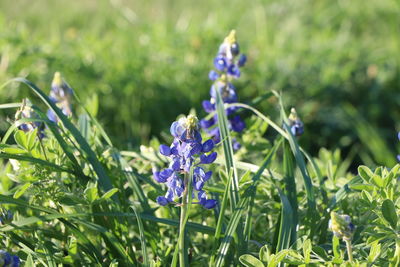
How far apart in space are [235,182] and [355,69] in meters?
2.88

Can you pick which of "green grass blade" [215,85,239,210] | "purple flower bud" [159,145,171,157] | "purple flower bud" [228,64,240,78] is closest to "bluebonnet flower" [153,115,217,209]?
"purple flower bud" [159,145,171,157]

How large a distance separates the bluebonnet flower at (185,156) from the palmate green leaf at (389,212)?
48cm

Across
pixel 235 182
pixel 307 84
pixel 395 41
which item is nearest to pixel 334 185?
pixel 235 182

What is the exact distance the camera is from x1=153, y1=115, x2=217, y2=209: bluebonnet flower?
1.67 metres

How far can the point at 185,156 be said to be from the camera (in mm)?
1686

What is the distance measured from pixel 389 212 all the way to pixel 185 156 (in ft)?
1.92

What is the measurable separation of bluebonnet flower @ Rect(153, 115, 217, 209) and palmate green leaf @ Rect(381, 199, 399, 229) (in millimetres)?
482

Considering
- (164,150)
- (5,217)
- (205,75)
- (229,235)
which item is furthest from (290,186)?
(205,75)

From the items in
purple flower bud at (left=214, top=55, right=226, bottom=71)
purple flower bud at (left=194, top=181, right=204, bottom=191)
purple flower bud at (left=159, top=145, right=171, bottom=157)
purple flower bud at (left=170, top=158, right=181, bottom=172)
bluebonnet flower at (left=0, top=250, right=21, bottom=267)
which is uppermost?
purple flower bud at (left=214, top=55, right=226, bottom=71)

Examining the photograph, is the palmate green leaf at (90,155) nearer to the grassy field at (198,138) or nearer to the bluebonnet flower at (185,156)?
the grassy field at (198,138)

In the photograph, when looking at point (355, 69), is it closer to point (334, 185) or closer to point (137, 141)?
point (137, 141)

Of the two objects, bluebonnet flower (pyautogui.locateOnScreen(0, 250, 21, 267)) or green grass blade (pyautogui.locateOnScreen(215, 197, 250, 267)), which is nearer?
bluebonnet flower (pyautogui.locateOnScreen(0, 250, 21, 267))

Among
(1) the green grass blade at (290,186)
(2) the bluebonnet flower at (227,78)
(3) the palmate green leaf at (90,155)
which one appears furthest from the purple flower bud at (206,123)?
(3) the palmate green leaf at (90,155)

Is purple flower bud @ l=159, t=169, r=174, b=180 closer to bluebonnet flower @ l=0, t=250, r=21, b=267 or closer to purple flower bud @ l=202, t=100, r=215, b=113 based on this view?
bluebonnet flower @ l=0, t=250, r=21, b=267
